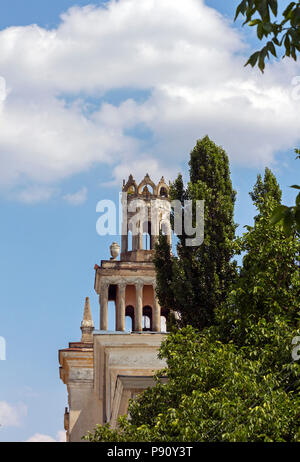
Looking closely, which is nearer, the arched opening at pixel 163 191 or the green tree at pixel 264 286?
the green tree at pixel 264 286

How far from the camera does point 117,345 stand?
40062 millimetres

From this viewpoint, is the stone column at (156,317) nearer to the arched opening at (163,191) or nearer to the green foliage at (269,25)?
the arched opening at (163,191)

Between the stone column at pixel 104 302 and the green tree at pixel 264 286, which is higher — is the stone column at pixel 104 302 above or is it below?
above

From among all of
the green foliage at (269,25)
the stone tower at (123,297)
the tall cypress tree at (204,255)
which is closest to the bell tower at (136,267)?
the stone tower at (123,297)

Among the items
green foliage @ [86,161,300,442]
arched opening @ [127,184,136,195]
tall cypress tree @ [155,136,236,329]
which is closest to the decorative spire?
arched opening @ [127,184,136,195]

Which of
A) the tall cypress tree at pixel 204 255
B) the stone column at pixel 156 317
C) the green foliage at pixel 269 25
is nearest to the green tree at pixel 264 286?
the tall cypress tree at pixel 204 255

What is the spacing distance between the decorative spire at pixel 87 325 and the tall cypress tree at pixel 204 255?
18944mm

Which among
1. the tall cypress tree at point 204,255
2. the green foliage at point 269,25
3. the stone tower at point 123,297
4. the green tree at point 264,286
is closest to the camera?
the green foliage at point 269,25

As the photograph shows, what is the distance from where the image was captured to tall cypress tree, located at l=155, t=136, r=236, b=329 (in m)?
32.8

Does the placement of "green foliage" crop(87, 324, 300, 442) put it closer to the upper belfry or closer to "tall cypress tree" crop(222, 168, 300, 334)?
"tall cypress tree" crop(222, 168, 300, 334)

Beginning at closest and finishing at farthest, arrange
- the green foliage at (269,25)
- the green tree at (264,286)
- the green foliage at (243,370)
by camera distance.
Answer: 1. the green foliage at (269,25)
2. the green foliage at (243,370)
3. the green tree at (264,286)

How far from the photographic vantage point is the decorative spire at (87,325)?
5434 centimetres

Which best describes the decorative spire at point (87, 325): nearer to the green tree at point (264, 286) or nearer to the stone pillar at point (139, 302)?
the stone pillar at point (139, 302)

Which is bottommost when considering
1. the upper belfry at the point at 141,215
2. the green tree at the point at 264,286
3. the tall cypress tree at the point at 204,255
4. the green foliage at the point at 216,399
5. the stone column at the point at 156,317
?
the green foliage at the point at 216,399
